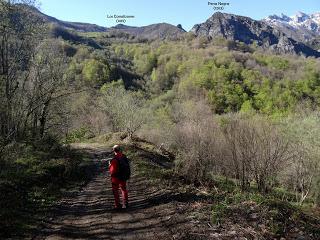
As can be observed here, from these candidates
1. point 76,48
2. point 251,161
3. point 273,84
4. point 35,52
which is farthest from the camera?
point 76,48

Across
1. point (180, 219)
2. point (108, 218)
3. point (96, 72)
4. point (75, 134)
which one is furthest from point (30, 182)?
point (96, 72)

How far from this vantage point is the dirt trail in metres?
9.59

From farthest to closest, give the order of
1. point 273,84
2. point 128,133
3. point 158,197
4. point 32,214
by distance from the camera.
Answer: point 273,84, point 128,133, point 158,197, point 32,214

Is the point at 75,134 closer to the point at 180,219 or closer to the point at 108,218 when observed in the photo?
the point at 108,218

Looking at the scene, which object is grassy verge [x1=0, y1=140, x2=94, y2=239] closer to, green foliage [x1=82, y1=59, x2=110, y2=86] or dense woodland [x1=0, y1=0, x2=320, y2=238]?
dense woodland [x1=0, y1=0, x2=320, y2=238]

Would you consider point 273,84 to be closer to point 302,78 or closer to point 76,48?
point 302,78

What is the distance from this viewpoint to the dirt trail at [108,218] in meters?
9.59

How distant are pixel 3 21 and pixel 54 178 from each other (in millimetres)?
9071

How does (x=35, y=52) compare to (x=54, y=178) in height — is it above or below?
above

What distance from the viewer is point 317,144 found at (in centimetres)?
3166

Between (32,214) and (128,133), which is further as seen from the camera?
(128,133)

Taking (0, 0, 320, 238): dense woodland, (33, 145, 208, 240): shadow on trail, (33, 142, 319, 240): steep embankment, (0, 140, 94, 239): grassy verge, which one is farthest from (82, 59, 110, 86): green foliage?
(33, 142, 319, 240): steep embankment

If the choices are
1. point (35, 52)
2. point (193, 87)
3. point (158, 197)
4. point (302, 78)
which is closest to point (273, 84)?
point (302, 78)

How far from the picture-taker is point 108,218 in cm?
1106
